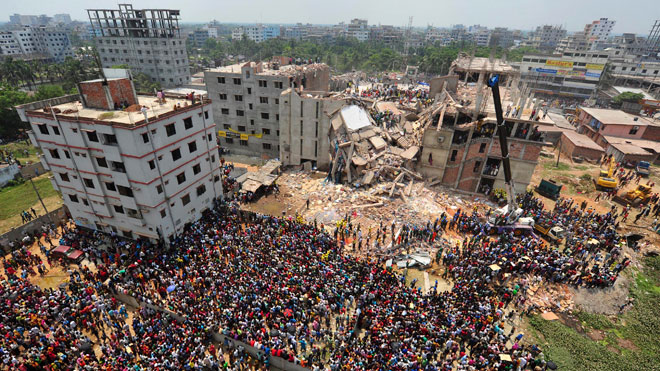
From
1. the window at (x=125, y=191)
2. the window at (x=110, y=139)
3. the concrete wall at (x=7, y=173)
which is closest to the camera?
the window at (x=110, y=139)

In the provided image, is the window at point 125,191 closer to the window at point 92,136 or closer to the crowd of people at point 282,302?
the window at point 92,136

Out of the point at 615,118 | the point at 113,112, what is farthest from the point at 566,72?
the point at 113,112

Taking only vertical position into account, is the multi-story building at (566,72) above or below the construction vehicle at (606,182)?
above

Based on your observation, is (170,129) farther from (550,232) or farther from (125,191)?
(550,232)

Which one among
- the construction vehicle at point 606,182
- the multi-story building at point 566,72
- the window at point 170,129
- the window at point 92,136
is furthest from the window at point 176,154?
the multi-story building at point 566,72

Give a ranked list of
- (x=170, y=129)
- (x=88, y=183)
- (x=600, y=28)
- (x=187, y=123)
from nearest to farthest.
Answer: (x=170, y=129)
(x=88, y=183)
(x=187, y=123)
(x=600, y=28)

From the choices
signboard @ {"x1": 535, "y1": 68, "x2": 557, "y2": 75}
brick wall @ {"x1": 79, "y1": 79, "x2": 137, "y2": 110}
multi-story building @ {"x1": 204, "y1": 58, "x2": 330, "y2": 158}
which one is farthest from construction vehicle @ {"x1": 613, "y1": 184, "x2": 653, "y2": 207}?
signboard @ {"x1": 535, "y1": 68, "x2": 557, "y2": 75}
